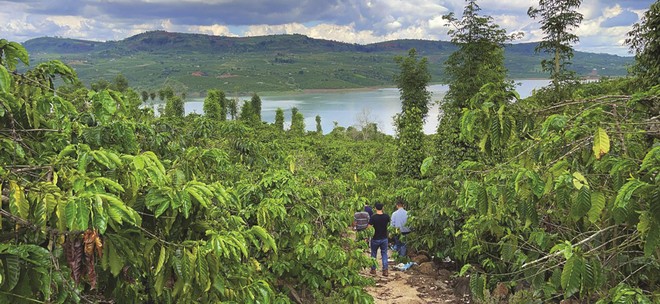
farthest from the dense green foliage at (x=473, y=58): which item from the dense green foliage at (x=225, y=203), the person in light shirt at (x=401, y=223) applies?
the dense green foliage at (x=225, y=203)

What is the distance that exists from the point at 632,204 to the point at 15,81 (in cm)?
396

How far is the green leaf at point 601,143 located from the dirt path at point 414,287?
5291 mm

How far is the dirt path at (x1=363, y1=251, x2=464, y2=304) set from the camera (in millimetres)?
7293

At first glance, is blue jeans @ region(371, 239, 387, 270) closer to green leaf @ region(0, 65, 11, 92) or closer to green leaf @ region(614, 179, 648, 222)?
green leaf @ region(614, 179, 648, 222)

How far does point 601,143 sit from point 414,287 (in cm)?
602

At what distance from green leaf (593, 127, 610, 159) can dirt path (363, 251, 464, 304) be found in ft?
17.4

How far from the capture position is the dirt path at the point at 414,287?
23.9ft

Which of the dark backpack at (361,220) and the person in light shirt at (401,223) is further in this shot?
the person in light shirt at (401,223)

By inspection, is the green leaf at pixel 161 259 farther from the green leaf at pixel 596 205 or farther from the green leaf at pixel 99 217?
the green leaf at pixel 596 205

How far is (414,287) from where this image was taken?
782 cm

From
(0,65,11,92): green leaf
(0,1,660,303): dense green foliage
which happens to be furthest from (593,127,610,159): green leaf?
(0,65,11,92): green leaf

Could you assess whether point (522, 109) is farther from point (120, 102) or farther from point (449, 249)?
point (449, 249)

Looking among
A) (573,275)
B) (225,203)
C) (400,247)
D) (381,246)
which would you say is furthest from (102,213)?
(400,247)

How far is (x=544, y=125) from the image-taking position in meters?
2.78
